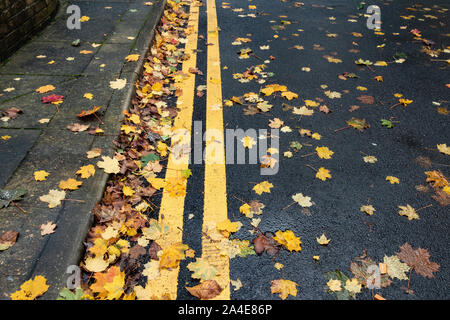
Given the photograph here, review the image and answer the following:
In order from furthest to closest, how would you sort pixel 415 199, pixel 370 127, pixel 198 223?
1. pixel 370 127
2. pixel 415 199
3. pixel 198 223

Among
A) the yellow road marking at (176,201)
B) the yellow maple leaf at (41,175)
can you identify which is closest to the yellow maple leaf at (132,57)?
the yellow road marking at (176,201)

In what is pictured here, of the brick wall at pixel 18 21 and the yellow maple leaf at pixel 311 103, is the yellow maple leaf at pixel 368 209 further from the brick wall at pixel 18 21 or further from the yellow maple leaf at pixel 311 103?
the brick wall at pixel 18 21

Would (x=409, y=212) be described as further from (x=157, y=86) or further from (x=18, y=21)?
(x=18, y=21)

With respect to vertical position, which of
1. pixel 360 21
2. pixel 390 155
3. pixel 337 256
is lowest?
pixel 337 256

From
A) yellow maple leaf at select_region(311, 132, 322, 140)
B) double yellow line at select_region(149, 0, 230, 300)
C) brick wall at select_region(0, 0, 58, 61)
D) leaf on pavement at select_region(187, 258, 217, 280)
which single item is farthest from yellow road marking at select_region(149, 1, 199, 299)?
brick wall at select_region(0, 0, 58, 61)

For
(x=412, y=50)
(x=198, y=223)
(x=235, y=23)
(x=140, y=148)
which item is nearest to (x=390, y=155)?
(x=198, y=223)

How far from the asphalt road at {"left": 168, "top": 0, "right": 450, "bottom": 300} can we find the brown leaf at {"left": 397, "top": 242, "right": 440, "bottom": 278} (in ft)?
0.13

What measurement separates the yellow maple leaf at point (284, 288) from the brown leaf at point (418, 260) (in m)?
0.80

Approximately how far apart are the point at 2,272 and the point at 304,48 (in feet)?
15.3

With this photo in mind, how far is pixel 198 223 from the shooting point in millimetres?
2244

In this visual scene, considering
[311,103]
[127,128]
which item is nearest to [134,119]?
[127,128]

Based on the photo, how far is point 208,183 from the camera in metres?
2.56

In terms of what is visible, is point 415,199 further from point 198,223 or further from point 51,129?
point 51,129

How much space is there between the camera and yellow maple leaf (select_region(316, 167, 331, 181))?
262 centimetres
